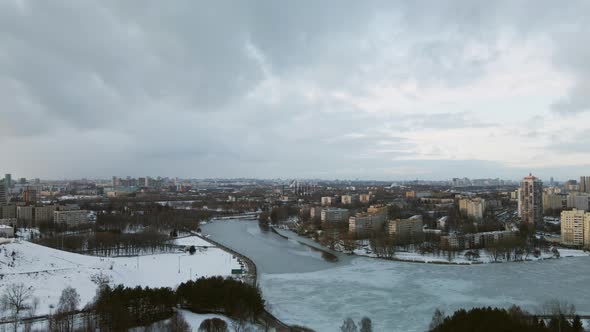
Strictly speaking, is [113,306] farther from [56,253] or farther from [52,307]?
[56,253]

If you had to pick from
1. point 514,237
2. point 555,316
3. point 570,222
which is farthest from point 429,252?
point 555,316

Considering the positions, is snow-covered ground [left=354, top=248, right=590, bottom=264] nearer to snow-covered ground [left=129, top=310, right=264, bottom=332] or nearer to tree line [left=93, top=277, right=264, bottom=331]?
tree line [left=93, top=277, right=264, bottom=331]

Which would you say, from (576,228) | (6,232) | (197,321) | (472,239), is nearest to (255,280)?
(197,321)

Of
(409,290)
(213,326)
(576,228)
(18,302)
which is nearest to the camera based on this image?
(213,326)

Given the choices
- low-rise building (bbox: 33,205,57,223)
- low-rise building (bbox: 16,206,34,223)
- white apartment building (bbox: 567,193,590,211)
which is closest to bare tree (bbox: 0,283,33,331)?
low-rise building (bbox: 33,205,57,223)

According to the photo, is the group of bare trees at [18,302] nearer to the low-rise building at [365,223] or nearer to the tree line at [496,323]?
the tree line at [496,323]

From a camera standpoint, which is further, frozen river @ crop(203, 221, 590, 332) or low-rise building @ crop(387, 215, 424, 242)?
→ low-rise building @ crop(387, 215, 424, 242)

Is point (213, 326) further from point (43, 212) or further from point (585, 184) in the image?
point (585, 184)

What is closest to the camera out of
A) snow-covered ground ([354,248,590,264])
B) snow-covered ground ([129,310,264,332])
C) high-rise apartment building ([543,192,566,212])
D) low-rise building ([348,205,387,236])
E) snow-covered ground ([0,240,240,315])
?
snow-covered ground ([129,310,264,332])
